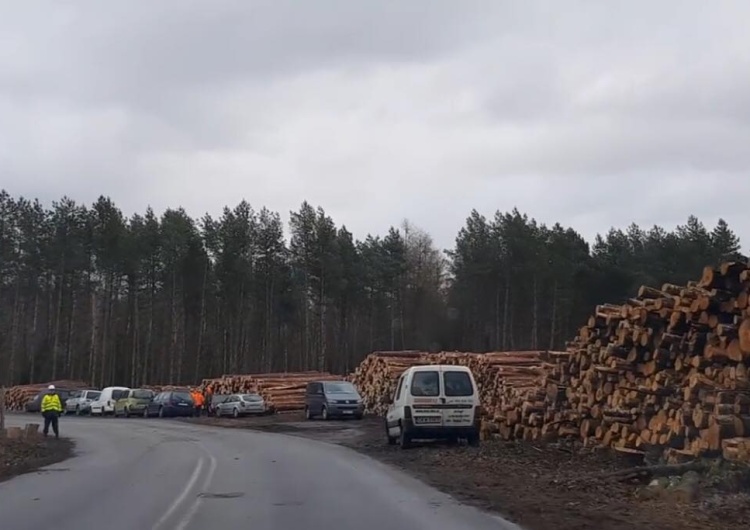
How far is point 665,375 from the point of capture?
18.0 meters

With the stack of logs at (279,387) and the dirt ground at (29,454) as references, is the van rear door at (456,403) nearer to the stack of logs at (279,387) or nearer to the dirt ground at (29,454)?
the dirt ground at (29,454)

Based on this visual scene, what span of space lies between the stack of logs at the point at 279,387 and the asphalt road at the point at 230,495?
24020mm

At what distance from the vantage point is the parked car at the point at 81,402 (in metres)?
62.1

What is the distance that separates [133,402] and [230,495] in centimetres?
4307

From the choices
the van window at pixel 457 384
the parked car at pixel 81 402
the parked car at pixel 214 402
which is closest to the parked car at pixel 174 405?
the parked car at pixel 214 402

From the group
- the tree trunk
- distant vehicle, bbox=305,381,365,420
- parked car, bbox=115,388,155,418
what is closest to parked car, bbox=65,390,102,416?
parked car, bbox=115,388,155,418

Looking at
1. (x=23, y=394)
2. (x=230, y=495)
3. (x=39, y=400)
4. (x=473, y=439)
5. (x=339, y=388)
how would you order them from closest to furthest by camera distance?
1. (x=230, y=495)
2. (x=473, y=439)
3. (x=339, y=388)
4. (x=39, y=400)
5. (x=23, y=394)

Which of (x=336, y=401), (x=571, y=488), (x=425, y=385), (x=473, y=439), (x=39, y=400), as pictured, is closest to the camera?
(x=571, y=488)

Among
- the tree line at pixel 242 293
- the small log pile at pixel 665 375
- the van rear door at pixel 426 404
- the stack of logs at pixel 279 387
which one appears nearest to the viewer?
the small log pile at pixel 665 375

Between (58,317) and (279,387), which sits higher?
(58,317)

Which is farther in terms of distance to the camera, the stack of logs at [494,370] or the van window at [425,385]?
the stack of logs at [494,370]

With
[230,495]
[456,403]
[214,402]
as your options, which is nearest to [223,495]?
[230,495]

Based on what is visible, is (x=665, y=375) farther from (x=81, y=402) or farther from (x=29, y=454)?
(x=81, y=402)

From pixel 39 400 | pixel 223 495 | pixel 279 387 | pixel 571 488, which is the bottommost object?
pixel 223 495
